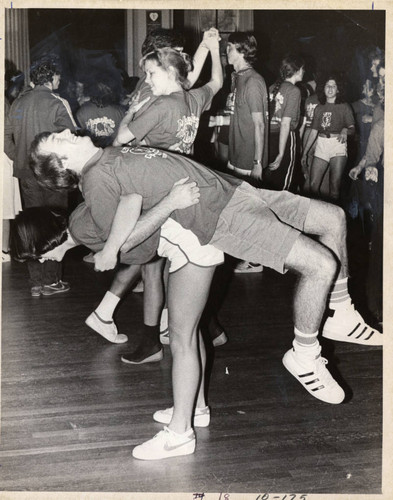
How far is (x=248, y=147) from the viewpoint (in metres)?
5.25

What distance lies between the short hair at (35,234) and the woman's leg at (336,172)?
4.14m

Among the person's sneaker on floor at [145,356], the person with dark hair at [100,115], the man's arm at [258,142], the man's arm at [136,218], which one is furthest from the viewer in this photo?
the person with dark hair at [100,115]

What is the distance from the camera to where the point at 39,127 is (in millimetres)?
4973

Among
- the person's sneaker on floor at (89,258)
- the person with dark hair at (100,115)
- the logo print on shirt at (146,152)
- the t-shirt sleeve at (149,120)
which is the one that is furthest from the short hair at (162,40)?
the person's sneaker on floor at (89,258)

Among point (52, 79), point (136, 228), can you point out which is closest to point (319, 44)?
point (52, 79)

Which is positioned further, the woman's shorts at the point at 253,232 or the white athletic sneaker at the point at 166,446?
the white athletic sneaker at the point at 166,446

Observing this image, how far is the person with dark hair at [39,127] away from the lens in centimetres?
489

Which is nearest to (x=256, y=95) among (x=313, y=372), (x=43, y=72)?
(x=43, y=72)

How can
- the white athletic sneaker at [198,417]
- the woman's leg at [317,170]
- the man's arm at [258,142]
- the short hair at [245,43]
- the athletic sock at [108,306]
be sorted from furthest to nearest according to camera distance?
1. the woman's leg at [317,170]
2. the man's arm at [258,142]
3. the short hair at [245,43]
4. the athletic sock at [108,306]
5. the white athletic sneaker at [198,417]

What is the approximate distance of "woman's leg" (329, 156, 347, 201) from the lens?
254 inches

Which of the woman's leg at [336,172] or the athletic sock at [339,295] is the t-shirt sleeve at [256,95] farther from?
the athletic sock at [339,295]

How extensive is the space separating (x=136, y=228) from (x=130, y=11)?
660 centimetres

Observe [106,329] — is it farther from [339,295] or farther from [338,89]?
[338,89]

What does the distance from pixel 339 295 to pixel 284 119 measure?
9.64 feet
